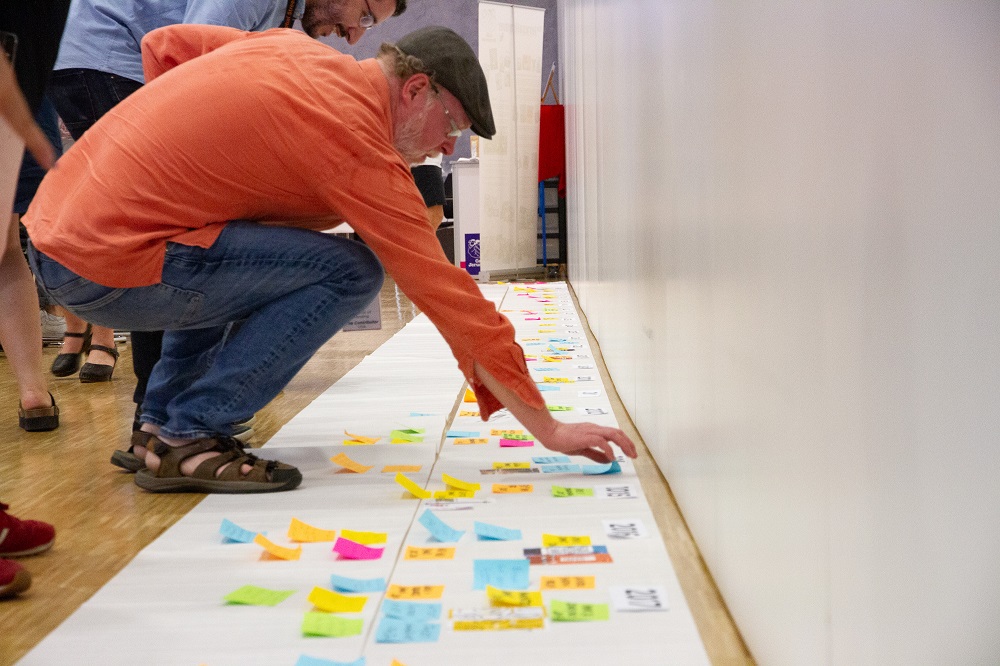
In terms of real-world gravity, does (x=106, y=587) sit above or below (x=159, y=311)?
below

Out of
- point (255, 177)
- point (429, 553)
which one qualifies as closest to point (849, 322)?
point (429, 553)

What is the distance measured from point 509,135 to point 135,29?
480cm

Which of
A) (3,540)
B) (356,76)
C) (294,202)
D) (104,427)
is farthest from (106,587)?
(104,427)

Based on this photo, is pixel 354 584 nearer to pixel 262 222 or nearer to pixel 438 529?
pixel 438 529

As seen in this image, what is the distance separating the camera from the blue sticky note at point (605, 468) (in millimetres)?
1680

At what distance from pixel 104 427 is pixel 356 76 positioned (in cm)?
119

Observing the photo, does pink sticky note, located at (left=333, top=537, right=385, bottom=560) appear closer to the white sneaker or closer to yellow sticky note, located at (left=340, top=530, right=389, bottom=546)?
yellow sticky note, located at (left=340, top=530, right=389, bottom=546)

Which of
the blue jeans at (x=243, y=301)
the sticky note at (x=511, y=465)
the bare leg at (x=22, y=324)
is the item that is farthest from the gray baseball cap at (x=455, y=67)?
the bare leg at (x=22, y=324)

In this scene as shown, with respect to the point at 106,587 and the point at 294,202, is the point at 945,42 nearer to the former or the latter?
the point at 106,587

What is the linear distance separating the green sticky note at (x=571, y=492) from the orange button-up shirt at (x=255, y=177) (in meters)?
0.17

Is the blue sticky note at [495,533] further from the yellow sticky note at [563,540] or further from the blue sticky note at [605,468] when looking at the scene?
the blue sticky note at [605,468]

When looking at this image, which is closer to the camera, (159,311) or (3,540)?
(3,540)

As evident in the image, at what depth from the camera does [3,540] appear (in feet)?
4.21

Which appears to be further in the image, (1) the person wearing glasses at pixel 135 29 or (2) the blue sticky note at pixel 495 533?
(1) the person wearing glasses at pixel 135 29
